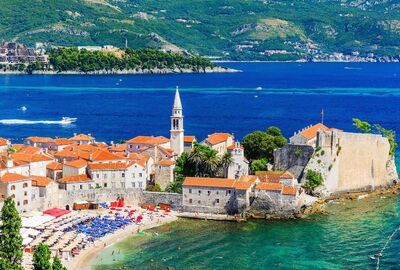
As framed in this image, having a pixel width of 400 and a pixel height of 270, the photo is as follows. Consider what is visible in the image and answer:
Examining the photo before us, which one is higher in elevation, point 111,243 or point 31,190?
point 31,190

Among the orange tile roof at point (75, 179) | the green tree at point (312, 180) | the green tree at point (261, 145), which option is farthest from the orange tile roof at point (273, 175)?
the orange tile roof at point (75, 179)

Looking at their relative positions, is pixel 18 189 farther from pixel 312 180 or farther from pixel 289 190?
pixel 312 180

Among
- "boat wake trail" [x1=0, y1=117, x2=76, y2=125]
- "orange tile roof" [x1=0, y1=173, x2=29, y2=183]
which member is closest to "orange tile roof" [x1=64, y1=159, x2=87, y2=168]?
"orange tile roof" [x1=0, y1=173, x2=29, y2=183]

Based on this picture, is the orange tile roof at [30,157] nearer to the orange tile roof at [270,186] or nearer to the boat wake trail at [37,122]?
the orange tile roof at [270,186]

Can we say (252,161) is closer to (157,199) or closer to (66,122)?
(157,199)

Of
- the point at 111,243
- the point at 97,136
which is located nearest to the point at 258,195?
the point at 111,243

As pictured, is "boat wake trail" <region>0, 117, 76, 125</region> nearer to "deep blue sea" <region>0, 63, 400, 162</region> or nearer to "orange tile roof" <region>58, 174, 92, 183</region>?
"deep blue sea" <region>0, 63, 400, 162</region>

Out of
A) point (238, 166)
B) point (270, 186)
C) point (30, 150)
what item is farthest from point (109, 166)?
point (270, 186)
